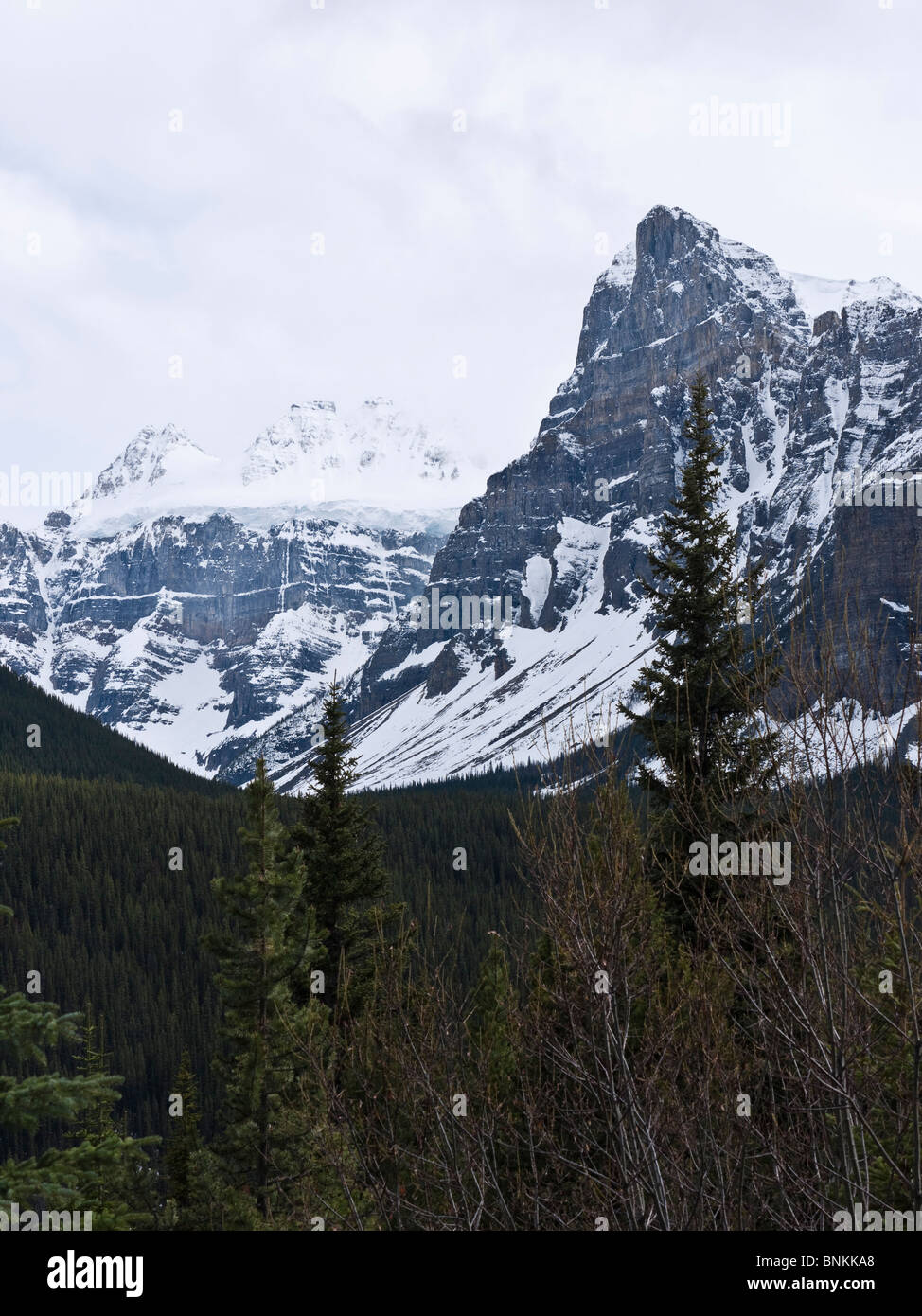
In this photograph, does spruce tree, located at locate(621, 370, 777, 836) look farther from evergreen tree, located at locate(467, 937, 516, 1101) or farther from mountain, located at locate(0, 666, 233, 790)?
mountain, located at locate(0, 666, 233, 790)

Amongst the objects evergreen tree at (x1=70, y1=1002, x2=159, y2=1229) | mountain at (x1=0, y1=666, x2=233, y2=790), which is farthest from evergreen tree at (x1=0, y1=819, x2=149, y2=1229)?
mountain at (x1=0, y1=666, x2=233, y2=790)

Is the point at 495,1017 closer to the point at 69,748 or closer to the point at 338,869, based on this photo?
the point at 338,869

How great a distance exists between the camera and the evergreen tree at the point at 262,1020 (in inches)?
736

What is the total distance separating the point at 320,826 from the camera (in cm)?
2405

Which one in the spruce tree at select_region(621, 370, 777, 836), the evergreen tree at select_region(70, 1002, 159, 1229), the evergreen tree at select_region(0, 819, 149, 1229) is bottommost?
the evergreen tree at select_region(70, 1002, 159, 1229)

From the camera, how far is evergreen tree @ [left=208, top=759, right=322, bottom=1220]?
1870 centimetres

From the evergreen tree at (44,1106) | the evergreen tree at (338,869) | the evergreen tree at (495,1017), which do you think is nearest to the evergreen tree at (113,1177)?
the evergreen tree at (44,1106)

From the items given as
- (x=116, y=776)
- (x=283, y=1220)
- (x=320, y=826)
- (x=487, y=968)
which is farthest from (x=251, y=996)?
(x=116, y=776)

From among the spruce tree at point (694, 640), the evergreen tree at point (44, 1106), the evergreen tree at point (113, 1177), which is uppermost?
the spruce tree at point (694, 640)

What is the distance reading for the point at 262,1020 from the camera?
19203 millimetres

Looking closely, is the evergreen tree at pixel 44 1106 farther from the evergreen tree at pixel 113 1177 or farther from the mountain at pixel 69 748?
the mountain at pixel 69 748
